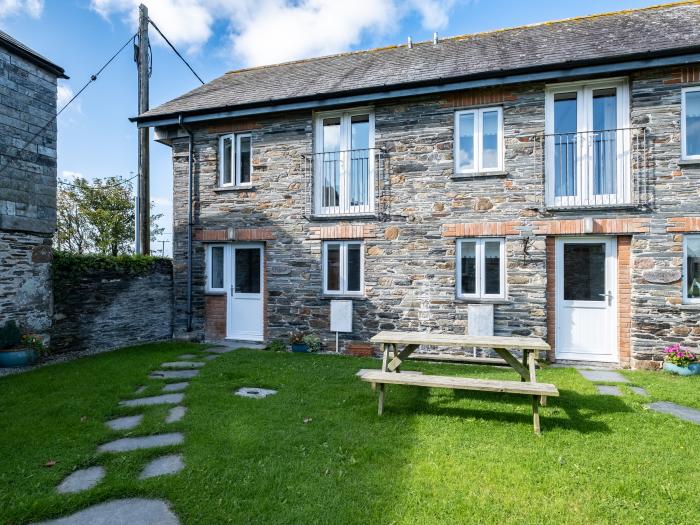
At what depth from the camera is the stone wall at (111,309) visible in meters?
8.21

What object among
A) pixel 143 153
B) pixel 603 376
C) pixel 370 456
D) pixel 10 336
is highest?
pixel 143 153

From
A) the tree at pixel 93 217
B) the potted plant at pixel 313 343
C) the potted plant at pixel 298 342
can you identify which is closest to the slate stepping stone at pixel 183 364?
the potted plant at pixel 298 342

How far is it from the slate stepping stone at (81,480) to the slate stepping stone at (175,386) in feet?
7.47

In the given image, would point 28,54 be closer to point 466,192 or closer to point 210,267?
point 210,267

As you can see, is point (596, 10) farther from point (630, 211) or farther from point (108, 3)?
point (108, 3)

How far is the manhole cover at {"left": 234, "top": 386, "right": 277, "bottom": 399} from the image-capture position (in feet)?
17.2

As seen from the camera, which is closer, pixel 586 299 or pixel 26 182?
pixel 586 299

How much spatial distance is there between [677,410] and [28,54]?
11.5 metres

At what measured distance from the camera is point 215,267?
966 cm

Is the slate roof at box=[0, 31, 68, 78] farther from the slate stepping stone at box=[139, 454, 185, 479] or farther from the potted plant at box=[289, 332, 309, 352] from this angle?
the slate stepping stone at box=[139, 454, 185, 479]

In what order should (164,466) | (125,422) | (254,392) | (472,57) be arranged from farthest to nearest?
(472,57), (254,392), (125,422), (164,466)

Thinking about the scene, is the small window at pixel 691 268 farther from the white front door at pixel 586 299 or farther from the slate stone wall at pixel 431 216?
the white front door at pixel 586 299

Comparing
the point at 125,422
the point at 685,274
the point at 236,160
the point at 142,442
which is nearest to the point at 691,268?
the point at 685,274

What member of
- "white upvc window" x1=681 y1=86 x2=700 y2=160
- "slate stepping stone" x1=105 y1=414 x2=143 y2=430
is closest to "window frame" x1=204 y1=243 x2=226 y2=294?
"slate stepping stone" x1=105 y1=414 x2=143 y2=430
